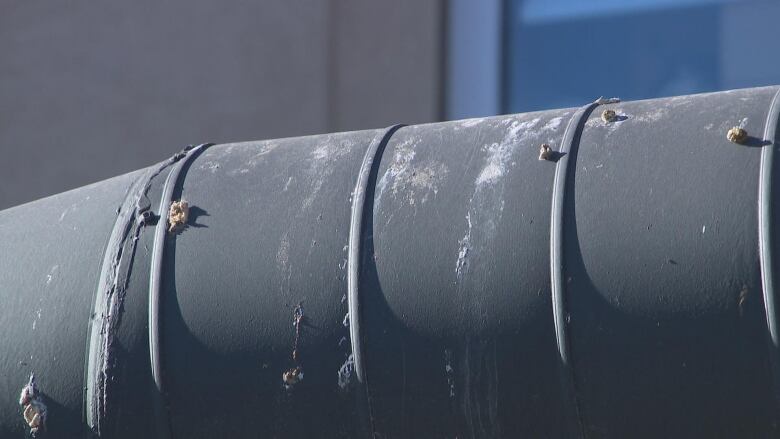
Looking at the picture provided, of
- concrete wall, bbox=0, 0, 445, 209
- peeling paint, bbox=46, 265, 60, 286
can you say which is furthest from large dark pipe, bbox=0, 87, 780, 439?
concrete wall, bbox=0, 0, 445, 209

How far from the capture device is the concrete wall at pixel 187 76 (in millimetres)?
5816

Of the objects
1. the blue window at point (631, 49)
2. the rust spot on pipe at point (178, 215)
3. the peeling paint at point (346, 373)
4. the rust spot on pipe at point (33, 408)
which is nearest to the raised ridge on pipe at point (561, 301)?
the peeling paint at point (346, 373)

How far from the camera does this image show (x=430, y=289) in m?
2.51

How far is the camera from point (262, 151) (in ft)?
9.84

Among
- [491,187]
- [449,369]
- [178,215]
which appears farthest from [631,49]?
[449,369]

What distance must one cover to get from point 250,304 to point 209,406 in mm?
272

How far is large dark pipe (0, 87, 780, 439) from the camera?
2.31 m

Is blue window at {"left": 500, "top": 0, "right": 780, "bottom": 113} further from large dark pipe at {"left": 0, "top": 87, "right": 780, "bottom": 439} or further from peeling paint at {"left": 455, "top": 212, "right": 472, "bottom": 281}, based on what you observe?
peeling paint at {"left": 455, "top": 212, "right": 472, "bottom": 281}

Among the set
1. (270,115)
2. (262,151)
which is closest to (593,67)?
(270,115)

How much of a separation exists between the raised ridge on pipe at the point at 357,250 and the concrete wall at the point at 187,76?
326 centimetres

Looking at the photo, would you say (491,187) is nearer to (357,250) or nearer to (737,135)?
(357,250)

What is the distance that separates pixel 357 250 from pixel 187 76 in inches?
143

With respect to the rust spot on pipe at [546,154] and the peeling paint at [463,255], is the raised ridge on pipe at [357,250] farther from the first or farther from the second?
the rust spot on pipe at [546,154]

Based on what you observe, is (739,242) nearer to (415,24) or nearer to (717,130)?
(717,130)
